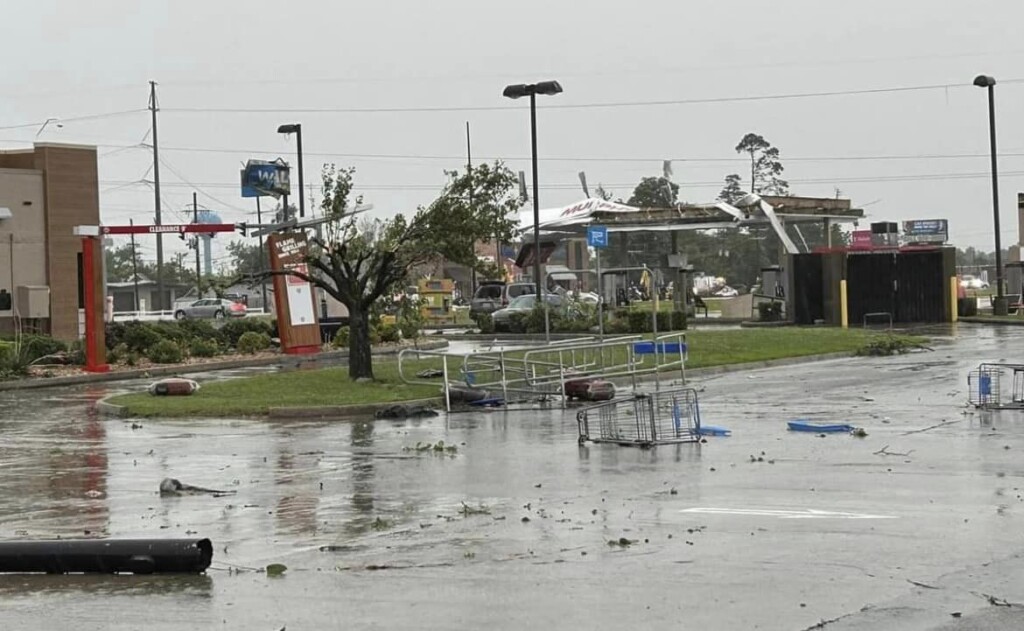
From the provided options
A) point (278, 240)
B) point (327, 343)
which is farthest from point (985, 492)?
point (327, 343)

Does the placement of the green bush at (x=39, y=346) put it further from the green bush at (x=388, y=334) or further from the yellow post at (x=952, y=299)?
the yellow post at (x=952, y=299)

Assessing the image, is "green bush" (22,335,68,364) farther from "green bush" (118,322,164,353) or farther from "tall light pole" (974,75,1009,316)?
"tall light pole" (974,75,1009,316)

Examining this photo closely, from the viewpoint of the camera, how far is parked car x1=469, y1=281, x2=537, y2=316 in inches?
2405

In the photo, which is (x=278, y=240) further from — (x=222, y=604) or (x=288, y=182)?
(x=222, y=604)

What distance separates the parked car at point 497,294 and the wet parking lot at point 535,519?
40.5 meters

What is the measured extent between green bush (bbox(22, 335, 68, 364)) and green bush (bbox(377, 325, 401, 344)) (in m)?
9.72

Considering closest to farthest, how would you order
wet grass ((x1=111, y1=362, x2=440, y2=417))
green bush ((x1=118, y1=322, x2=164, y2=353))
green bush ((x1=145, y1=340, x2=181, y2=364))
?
wet grass ((x1=111, y1=362, x2=440, y2=417)) → green bush ((x1=145, y1=340, x2=181, y2=364)) → green bush ((x1=118, y1=322, x2=164, y2=353))

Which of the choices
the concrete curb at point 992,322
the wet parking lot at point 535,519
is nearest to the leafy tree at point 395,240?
the wet parking lot at point 535,519

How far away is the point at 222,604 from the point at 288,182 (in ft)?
131

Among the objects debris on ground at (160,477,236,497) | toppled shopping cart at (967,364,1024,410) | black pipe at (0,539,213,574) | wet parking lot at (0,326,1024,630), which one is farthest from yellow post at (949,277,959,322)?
black pipe at (0,539,213,574)

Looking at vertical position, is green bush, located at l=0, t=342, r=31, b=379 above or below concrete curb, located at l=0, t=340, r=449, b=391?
above

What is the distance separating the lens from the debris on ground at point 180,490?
13.6 meters

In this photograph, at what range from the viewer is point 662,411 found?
63.7 feet

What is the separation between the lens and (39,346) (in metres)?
32.9
